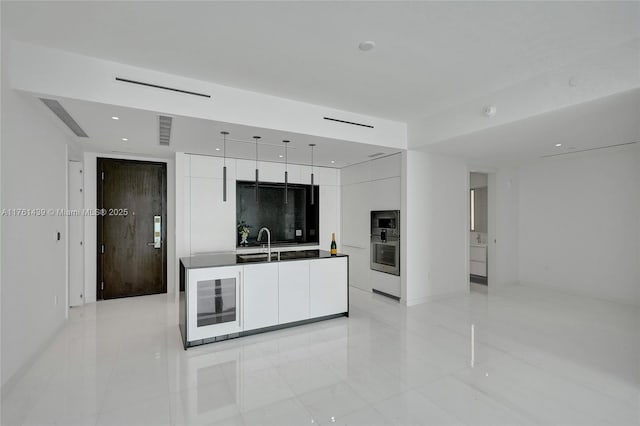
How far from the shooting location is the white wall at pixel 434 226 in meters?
5.00

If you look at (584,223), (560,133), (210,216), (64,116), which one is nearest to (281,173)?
(210,216)

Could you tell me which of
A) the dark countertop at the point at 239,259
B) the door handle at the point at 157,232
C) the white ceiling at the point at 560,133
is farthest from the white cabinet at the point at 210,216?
the white ceiling at the point at 560,133

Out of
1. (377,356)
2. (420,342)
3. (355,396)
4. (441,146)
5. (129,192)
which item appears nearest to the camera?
(355,396)

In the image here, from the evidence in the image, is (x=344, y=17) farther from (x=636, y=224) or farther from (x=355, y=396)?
(x=636, y=224)

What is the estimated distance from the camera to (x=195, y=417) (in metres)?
2.22

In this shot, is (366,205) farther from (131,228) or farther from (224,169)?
(131,228)

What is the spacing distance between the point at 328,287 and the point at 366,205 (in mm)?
2170

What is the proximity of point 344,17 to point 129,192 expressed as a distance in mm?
4881

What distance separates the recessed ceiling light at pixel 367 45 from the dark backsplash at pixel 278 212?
141 inches

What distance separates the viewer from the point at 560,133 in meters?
3.92

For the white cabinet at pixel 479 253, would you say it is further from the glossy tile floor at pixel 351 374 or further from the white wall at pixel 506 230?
the glossy tile floor at pixel 351 374

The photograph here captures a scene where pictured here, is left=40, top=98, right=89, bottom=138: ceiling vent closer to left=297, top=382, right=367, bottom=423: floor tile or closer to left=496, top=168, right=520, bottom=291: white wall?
left=297, top=382, right=367, bottom=423: floor tile

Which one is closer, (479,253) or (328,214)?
(328,214)

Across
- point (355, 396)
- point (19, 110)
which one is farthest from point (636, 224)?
point (19, 110)
